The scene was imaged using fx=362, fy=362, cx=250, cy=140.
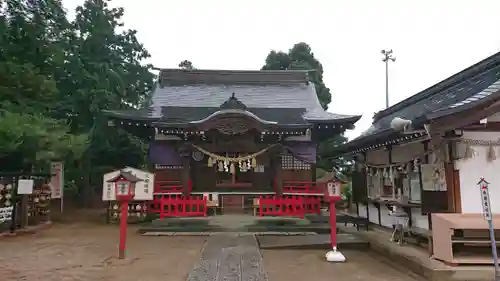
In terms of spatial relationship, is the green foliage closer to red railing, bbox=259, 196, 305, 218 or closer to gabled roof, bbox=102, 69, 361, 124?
gabled roof, bbox=102, 69, 361, 124

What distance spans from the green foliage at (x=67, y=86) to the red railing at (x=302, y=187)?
26.0 feet

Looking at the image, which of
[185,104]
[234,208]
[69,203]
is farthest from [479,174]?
[69,203]

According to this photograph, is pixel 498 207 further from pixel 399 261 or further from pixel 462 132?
pixel 399 261

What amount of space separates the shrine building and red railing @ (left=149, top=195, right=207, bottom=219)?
0.04 m

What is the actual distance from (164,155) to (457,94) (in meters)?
10.3

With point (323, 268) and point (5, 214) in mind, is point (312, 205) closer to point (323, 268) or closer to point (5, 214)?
point (323, 268)

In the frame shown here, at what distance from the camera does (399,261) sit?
7406mm

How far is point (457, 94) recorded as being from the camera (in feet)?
28.3

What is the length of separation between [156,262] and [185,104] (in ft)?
32.3

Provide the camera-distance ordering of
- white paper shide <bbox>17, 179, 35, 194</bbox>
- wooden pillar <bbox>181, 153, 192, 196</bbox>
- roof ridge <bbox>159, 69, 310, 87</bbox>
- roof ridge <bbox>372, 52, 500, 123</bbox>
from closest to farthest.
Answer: roof ridge <bbox>372, 52, 500, 123</bbox> → white paper shide <bbox>17, 179, 35, 194</bbox> → wooden pillar <bbox>181, 153, 192, 196</bbox> → roof ridge <bbox>159, 69, 310, 87</bbox>

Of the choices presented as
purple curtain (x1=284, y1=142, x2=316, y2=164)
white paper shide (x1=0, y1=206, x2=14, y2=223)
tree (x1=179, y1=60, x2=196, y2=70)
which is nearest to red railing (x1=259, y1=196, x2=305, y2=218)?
purple curtain (x1=284, y1=142, x2=316, y2=164)

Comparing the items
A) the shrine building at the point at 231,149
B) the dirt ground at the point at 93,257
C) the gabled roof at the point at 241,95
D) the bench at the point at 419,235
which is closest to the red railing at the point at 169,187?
the shrine building at the point at 231,149

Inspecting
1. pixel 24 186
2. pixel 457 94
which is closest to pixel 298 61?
pixel 457 94

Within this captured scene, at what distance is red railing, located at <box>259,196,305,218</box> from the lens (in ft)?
43.4
